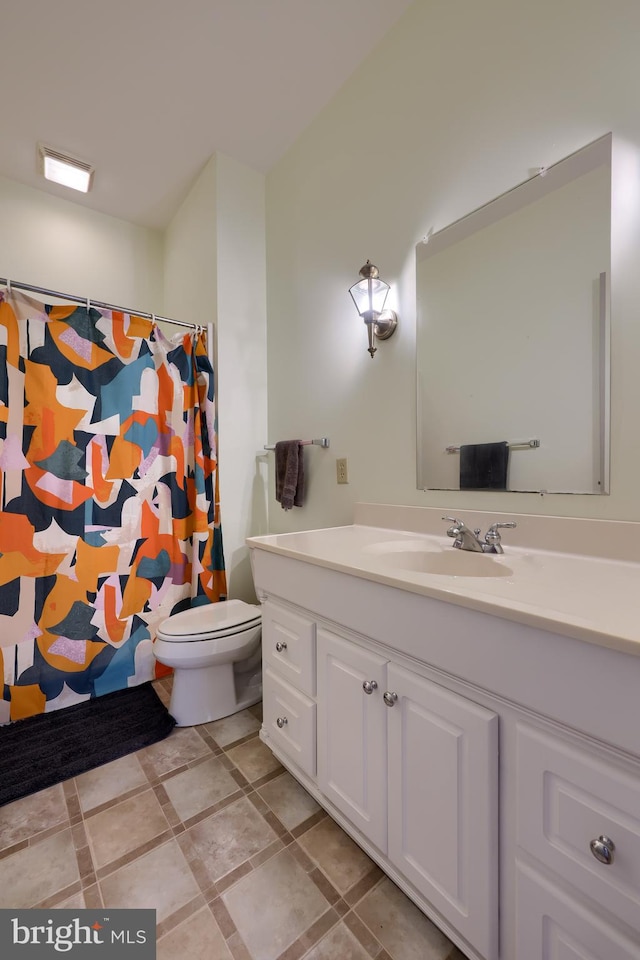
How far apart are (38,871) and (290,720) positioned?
724 millimetres

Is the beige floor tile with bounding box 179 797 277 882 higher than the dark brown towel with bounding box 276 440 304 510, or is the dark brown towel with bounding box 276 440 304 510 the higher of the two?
the dark brown towel with bounding box 276 440 304 510

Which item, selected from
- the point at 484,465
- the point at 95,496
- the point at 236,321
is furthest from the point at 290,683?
the point at 236,321

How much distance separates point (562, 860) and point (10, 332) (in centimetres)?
235

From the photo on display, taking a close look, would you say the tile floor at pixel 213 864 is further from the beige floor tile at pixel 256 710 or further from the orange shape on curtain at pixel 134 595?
the orange shape on curtain at pixel 134 595

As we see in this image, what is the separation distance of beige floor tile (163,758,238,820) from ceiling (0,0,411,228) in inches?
108

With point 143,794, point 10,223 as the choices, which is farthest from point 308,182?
point 143,794

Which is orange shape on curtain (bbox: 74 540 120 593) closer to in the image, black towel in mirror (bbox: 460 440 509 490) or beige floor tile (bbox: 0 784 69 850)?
beige floor tile (bbox: 0 784 69 850)

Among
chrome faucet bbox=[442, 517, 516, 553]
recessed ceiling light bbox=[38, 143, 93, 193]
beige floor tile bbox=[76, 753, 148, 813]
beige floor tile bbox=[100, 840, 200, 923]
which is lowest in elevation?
beige floor tile bbox=[76, 753, 148, 813]

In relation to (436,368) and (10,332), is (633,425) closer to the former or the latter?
(436,368)

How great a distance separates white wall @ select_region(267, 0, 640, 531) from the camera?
1000 millimetres

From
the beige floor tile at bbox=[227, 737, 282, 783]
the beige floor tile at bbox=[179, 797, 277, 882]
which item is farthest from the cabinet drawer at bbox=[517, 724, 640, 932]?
the beige floor tile at bbox=[227, 737, 282, 783]

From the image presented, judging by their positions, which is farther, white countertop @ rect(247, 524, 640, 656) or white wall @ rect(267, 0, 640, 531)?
white wall @ rect(267, 0, 640, 531)

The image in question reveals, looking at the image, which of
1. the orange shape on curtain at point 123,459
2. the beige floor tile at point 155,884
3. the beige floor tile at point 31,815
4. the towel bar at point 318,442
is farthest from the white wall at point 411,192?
the beige floor tile at point 31,815

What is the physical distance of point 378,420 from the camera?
5.35ft
